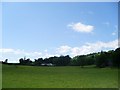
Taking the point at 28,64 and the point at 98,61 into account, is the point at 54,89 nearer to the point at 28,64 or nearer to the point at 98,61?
the point at 28,64

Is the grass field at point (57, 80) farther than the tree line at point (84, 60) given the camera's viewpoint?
No

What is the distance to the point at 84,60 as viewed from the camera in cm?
9725

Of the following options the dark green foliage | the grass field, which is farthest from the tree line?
the grass field

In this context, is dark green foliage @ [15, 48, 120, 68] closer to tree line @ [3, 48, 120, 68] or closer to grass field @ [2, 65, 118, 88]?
tree line @ [3, 48, 120, 68]

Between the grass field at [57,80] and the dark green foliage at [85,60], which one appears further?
the dark green foliage at [85,60]

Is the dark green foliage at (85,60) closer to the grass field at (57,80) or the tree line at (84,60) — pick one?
the tree line at (84,60)

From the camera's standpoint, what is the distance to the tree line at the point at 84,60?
250 ft

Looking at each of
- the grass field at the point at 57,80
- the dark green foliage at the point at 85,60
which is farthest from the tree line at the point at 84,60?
the grass field at the point at 57,80

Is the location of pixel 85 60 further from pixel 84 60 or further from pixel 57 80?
pixel 57 80

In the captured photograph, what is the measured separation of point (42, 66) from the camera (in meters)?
77.8

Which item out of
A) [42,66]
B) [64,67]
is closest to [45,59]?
[42,66]

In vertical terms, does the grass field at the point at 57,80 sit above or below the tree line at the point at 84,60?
below

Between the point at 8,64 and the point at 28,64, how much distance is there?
8.33 metres

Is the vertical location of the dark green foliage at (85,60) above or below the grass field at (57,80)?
above
